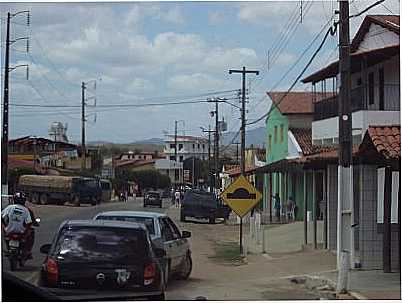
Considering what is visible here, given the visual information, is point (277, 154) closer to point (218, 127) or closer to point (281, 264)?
point (218, 127)

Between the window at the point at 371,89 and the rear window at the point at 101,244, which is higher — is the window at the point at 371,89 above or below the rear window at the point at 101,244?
above

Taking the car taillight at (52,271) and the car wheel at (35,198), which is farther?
the car wheel at (35,198)

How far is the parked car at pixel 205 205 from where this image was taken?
61.9 ft

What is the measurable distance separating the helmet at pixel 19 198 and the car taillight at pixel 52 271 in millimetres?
2724

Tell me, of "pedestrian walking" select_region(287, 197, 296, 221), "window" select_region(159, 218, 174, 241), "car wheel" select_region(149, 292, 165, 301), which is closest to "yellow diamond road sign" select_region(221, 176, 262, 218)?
"window" select_region(159, 218, 174, 241)

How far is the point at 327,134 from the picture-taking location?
63.9 ft

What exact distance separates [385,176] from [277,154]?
715 cm

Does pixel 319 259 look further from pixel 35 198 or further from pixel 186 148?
pixel 35 198

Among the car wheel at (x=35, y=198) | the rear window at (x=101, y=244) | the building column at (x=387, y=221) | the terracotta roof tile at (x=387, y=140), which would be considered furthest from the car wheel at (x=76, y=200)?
the building column at (x=387, y=221)

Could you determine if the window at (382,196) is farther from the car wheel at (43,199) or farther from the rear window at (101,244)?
the car wheel at (43,199)

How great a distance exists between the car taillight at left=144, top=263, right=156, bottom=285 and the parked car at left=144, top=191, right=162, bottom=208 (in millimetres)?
4782

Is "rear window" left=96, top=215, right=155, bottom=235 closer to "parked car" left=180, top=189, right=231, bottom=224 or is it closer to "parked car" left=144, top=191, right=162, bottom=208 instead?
"parked car" left=144, top=191, right=162, bottom=208

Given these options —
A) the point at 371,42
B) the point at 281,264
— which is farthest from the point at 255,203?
the point at 371,42

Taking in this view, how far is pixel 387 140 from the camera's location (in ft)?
46.8
